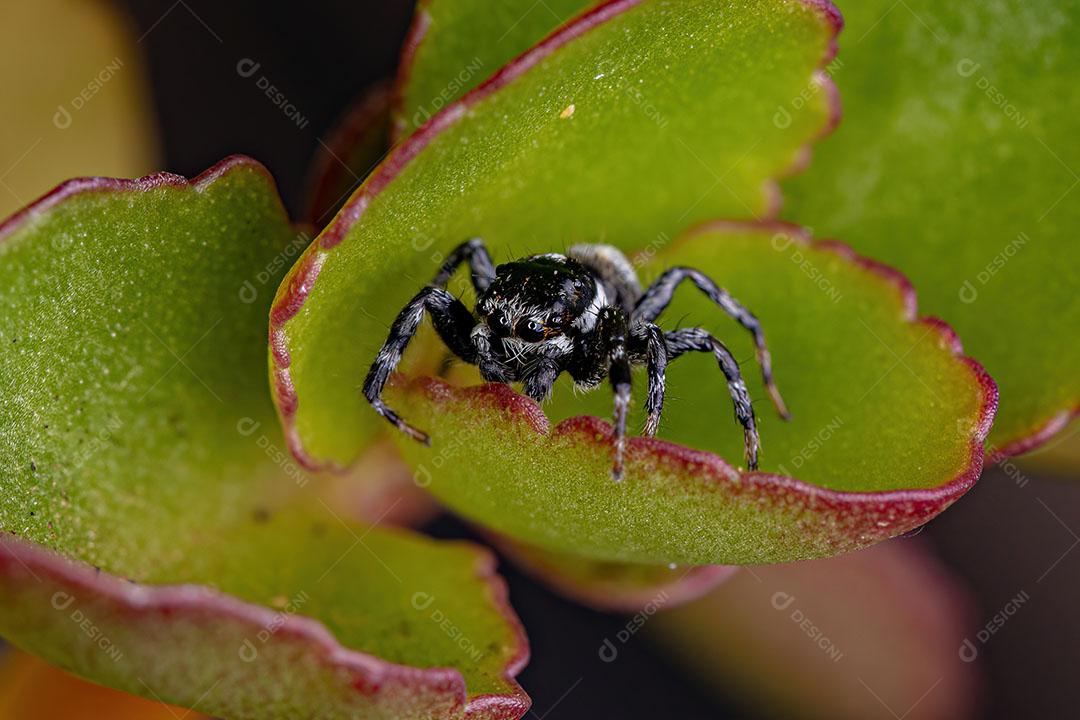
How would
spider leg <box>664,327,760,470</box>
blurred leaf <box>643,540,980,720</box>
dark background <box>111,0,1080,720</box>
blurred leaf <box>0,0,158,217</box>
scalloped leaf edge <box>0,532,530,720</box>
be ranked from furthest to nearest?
dark background <box>111,0,1080,720</box> < blurred leaf <box>643,540,980,720</box> < blurred leaf <box>0,0,158,217</box> < spider leg <box>664,327,760,470</box> < scalloped leaf edge <box>0,532,530,720</box>

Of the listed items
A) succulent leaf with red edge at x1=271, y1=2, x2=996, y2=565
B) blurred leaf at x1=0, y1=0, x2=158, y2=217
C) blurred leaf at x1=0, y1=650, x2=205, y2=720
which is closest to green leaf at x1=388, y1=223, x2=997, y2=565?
succulent leaf with red edge at x1=271, y1=2, x2=996, y2=565

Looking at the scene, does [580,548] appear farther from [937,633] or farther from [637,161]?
[937,633]

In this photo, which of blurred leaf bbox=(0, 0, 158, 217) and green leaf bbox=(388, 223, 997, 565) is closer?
green leaf bbox=(388, 223, 997, 565)

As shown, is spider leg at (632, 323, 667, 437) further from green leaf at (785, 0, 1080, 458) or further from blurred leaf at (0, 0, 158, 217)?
blurred leaf at (0, 0, 158, 217)

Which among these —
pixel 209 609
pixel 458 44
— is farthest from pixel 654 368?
pixel 209 609

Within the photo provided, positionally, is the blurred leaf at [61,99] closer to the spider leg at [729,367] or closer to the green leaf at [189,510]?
the green leaf at [189,510]

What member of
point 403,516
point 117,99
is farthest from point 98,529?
point 117,99
